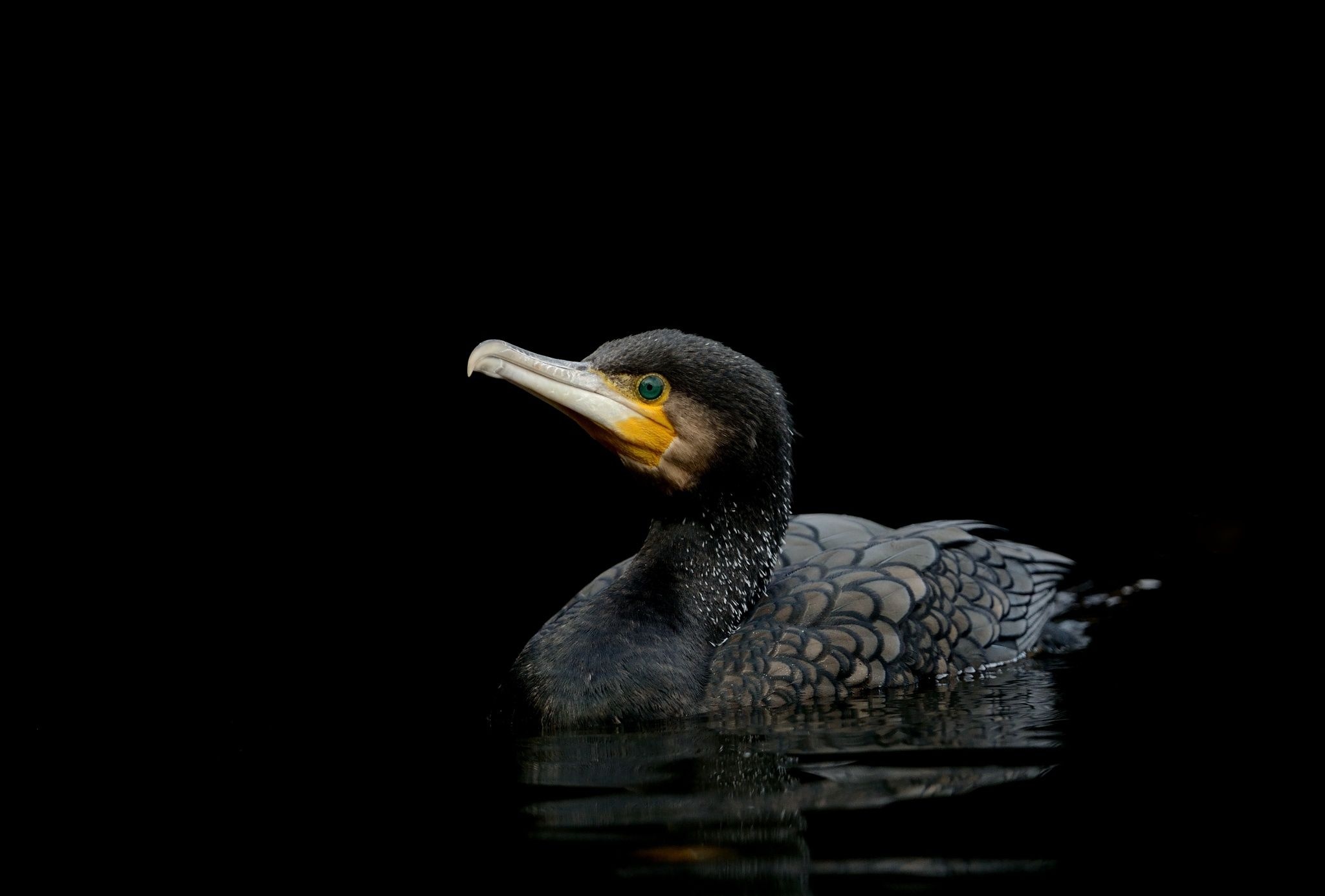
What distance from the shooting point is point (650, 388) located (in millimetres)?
4309

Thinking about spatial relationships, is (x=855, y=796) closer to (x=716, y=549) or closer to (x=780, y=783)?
(x=780, y=783)

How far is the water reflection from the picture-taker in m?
2.55

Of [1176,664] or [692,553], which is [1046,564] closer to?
[1176,664]

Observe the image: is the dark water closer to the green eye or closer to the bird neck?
the bird neck

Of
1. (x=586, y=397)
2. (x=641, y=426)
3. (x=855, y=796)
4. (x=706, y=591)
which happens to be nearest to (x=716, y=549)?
(x=706, y=591)

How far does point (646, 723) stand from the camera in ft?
13.1

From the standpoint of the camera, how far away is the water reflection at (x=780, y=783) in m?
2.55

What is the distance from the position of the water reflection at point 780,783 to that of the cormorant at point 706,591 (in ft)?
0.43

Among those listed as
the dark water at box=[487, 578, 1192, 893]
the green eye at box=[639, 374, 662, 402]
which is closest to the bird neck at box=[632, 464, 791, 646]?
the green eye at box=[639, 374, 662, 402]

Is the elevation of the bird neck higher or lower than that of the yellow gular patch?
lower

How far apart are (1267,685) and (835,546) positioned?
65.8 inches

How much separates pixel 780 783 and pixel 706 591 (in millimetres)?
1292

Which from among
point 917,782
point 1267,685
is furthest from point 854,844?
point 1267,685

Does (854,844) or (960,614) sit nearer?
(854,844)
